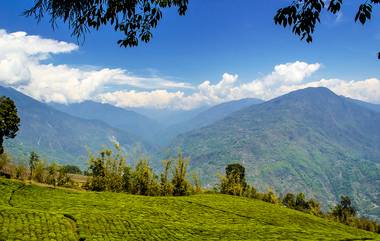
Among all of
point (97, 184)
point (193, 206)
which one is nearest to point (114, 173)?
point (97, 184)

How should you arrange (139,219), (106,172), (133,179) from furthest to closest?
(133,179), (106,172), (139,219)

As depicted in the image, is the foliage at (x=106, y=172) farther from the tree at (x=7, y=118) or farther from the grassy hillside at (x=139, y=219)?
the tree at (x=7, y=118)

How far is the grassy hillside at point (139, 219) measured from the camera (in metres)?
20.0

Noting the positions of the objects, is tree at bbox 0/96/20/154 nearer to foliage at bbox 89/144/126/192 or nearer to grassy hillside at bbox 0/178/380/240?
foliage at bbox 89/144/126/192

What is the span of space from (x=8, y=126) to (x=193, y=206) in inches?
1292

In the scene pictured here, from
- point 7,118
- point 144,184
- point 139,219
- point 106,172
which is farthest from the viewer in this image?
point 7,118

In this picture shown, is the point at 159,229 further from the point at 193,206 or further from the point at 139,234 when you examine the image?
the point at 193,206

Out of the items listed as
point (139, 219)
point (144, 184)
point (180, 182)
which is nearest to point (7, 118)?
point (144, 184)

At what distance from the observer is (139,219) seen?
24.5 m

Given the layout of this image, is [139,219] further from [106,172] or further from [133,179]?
[133,179]

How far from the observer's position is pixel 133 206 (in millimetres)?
29797

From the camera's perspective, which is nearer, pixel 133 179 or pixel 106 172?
pixel 106 172

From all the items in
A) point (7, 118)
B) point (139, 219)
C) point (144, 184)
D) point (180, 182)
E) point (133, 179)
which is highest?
point (7, 118)

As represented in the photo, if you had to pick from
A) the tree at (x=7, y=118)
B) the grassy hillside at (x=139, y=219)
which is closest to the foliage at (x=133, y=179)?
the grassy hillside at (x=139, y=219)
